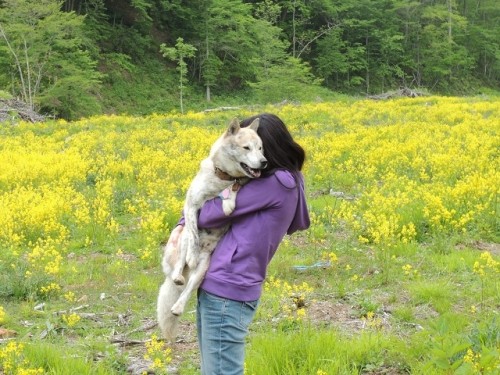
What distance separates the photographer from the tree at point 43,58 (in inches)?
986

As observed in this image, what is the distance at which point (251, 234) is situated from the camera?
287 centimetres

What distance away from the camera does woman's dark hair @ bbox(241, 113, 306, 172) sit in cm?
297

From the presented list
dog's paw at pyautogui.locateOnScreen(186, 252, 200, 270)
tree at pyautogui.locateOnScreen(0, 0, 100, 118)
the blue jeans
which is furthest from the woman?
tree at pyautogui.locateOnScreen(0, 0, 100, 118)

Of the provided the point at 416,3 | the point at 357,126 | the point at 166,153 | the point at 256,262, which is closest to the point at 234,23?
the point at 416,3

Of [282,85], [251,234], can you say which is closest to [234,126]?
[251,234]

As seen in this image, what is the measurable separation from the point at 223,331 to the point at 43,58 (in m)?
26.1

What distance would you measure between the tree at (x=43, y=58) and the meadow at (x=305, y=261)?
A: 1234 centimetres

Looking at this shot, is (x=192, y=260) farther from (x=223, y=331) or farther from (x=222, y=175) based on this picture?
(x=222, y=175)

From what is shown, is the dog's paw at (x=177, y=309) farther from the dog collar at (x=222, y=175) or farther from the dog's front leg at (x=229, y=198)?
the dog collar at (x=222, y=175)

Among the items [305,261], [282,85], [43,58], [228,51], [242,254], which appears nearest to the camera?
[242,254]

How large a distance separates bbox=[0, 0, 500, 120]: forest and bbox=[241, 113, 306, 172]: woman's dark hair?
2245 cm

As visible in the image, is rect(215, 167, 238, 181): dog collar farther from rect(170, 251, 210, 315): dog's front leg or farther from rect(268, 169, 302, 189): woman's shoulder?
rect(170, 251, 210, 315): dog's front leg

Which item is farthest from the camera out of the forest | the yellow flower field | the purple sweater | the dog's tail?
the forest

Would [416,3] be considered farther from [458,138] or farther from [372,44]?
[458,138]
